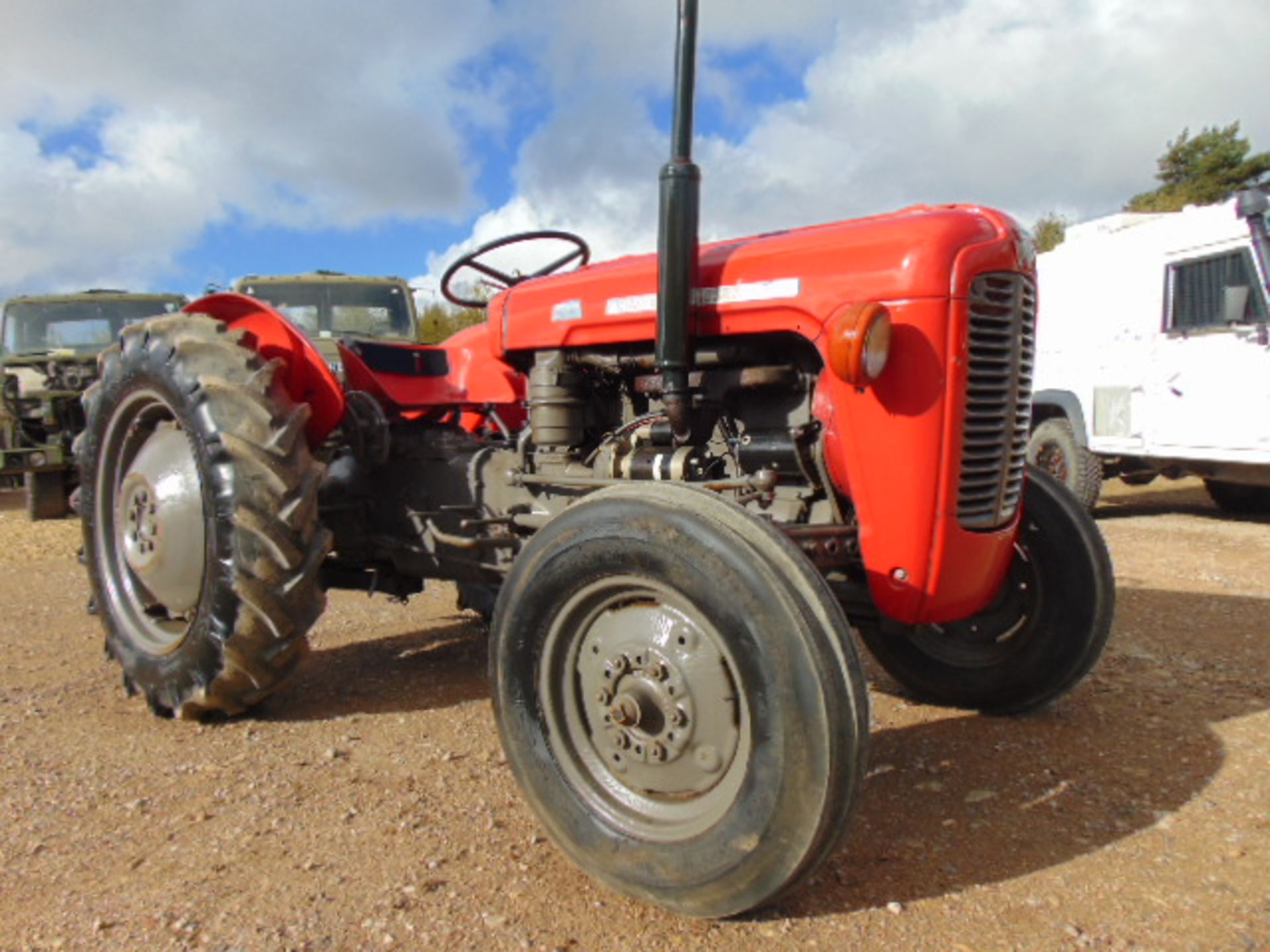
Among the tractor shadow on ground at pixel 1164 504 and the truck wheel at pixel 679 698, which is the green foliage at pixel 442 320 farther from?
the truck wheel at pixel 679 698

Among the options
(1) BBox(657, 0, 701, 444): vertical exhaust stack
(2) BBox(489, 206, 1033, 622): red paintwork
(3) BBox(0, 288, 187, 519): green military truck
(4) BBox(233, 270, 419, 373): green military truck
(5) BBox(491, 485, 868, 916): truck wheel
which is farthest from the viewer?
(3) BBox(0, 288, 187, 519): green military truck

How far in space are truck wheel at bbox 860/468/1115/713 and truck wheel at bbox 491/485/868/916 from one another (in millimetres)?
1140

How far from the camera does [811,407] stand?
283cm

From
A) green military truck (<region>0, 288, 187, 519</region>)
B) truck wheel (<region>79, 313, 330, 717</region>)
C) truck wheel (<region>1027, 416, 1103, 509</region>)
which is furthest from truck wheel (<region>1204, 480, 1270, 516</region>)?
green military truck (<region>0, 288, 187, 519</region>)

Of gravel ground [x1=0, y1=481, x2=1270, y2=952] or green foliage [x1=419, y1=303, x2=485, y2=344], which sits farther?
green foliage [x1=419, y1=303, x2=485, y2=344]

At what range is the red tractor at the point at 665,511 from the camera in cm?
211

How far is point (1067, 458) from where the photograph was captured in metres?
8.76

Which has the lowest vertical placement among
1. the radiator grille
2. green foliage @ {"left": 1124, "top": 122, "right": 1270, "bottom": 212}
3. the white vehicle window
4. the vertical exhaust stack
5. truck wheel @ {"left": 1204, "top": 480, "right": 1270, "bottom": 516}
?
truck wheel @ {"left": 1204, "top": 480, "right": 1270, "bottom": 516}

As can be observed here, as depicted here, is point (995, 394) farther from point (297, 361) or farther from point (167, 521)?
point (167, 521)

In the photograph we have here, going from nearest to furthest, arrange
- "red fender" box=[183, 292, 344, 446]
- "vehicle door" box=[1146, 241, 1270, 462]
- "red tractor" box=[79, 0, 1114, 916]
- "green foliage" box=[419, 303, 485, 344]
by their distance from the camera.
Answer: "red tractor" box=[79, 0, 1114, 916], "red fender" box=[183, 292, 344, 446], "vehicle door" box=[1146, 241, 1270, 462], "green foliage" box=[419, 303, 485, 344]

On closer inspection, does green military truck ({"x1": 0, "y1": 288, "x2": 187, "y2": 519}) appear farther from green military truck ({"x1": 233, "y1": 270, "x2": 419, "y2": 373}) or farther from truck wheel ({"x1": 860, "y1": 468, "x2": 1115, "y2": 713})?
truck wheel ({"x1": 860, "y1": 468, "x2": 1115, "y2": 713})

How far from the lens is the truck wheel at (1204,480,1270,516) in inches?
360

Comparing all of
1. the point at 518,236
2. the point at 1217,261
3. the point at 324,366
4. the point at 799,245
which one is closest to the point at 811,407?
the point at 799,245

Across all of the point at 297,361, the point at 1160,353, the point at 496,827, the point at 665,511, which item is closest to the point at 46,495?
the point at 297,361
